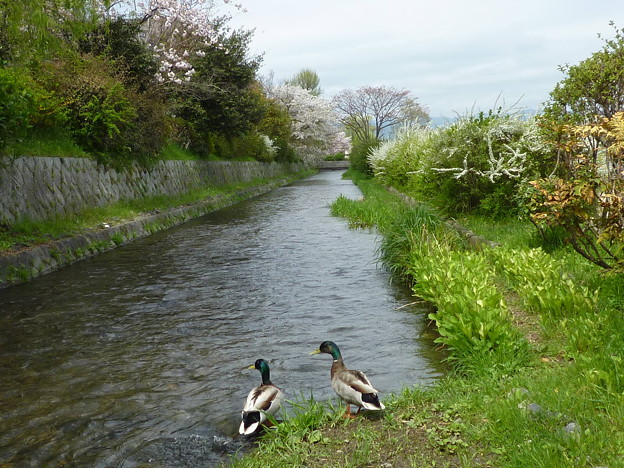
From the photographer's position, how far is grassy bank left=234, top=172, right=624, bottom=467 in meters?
3.21

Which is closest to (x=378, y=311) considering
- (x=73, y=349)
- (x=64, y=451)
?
(x=73, y=349)

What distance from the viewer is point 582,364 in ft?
13.2

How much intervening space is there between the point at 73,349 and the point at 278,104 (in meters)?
45.4

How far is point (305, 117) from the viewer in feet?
174

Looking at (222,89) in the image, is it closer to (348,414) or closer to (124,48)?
(124,48)

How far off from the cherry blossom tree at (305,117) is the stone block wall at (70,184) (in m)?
29.6

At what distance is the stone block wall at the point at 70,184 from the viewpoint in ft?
36.1

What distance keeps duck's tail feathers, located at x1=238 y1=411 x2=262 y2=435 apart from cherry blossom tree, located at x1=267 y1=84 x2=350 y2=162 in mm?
47657

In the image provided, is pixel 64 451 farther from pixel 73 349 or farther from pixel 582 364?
pixel 582 364

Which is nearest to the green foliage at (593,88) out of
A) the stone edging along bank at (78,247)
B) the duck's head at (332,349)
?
the duck's head at (332,349)

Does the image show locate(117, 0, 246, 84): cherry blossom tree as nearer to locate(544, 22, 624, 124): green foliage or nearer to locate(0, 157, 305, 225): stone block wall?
locate(0, 157, 305, 225): stone block wall

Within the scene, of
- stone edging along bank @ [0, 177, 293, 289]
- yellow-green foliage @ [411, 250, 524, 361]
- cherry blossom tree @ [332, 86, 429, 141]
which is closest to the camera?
yellow-green foliage @ [411, 250, 524, 361]

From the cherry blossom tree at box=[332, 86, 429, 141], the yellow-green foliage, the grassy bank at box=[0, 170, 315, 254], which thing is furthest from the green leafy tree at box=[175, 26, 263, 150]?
the cherry blossom tree at box=[332, 86, 429, 141]

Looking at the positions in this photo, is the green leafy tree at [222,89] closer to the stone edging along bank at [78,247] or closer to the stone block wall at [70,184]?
the stone block wall at [70,184]
